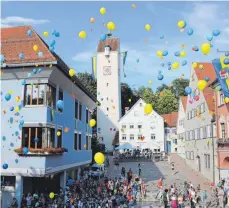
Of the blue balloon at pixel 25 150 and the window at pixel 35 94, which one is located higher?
the window at pixel 35 94

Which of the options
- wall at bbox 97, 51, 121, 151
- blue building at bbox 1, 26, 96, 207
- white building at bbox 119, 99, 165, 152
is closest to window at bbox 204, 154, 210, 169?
blue building at bbox 1, 26, 96, 207

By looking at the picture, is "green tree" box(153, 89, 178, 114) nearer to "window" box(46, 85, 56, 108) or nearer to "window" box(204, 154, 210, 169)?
"window" box(204, 154, 210, 169)

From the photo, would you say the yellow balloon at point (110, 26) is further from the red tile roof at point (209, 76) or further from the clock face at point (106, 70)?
the clock face at point (106, 70)

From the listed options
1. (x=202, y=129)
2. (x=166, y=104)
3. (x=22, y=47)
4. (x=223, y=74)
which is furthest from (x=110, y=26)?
(x=166, y=104)

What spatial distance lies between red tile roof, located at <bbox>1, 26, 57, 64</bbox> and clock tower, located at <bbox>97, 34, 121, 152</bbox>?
42700 millimetres

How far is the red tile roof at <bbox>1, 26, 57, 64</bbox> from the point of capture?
20.0 meters

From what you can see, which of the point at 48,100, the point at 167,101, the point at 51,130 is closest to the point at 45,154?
the point at 51,130

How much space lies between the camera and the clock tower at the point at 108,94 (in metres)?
66.5

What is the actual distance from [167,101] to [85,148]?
51.2 m

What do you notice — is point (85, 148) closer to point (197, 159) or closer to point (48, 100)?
point (48, 100)

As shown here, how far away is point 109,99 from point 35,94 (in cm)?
4727

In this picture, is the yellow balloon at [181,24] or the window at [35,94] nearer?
the yellow balloon at [181,24]

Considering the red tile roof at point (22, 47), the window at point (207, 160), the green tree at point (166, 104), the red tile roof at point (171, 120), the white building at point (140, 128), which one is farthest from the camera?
the green tree at point (166, 104)

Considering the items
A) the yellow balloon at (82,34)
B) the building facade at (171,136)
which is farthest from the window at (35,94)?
the building facade at (171,136)
